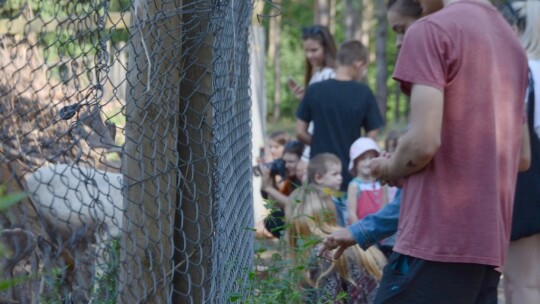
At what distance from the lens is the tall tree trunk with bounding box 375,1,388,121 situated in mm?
22203

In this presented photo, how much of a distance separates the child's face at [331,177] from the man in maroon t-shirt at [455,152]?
3856 mm

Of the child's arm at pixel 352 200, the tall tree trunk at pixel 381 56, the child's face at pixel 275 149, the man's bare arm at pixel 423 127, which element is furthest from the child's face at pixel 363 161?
the tall tree trunk at pixel 381 56

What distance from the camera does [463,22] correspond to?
291 centimetres

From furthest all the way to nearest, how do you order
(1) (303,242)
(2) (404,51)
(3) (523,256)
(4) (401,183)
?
(3) (523,256)
(1) (303,242)
(4) (401,183)
(2) (404,51)

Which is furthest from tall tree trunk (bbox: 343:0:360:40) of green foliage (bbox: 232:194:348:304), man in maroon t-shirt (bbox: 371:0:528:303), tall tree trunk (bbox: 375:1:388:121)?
man in maroon t-shirt (bbox: 371:0:528:303)

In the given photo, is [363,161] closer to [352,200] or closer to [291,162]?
[352,200]

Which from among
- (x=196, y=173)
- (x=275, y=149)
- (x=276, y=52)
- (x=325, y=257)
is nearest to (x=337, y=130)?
(x=275, y=149)

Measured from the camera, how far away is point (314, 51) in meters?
8.01

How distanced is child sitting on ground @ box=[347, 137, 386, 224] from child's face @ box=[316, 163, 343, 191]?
5.3 inches

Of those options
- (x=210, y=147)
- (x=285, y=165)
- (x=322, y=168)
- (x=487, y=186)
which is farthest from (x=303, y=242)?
(x=285, y=165)

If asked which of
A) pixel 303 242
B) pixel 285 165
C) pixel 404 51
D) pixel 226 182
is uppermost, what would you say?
pixel 404 51

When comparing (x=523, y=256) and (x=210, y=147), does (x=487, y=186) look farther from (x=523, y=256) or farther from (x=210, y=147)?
(x=523, y=256)

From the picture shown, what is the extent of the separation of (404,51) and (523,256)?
1794 mm

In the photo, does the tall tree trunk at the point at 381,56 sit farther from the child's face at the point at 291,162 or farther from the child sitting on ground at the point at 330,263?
the child sitting on ground at the point at 330,263
